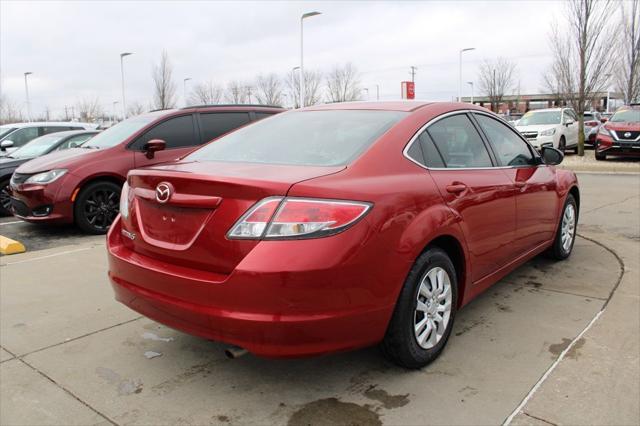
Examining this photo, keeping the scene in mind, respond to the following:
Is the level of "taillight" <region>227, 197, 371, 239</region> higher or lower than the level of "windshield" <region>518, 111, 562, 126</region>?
lower

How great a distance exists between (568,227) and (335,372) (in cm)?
330

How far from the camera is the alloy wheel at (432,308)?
295 cm

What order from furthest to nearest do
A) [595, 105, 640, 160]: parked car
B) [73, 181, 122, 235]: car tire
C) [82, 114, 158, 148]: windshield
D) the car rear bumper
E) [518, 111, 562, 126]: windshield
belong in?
[518, 111, 562, 126]: windshield → [595, 105, 640, 160]: parked car → [82, 114, 158, 148]: windshield → [73, 181, 122, 235]: car tire → the car rear bumper

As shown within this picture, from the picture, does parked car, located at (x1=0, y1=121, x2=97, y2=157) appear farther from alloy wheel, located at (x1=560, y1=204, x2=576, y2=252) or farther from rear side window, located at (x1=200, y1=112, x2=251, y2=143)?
alloy wheel, located at (x1=560, y1=204, x2=576, y2=252)

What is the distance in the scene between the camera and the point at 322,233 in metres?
2.40

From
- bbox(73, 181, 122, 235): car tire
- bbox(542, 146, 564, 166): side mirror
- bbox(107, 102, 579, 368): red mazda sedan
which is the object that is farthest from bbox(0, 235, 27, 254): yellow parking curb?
bbox(542, 146, 564, 166): side mirror

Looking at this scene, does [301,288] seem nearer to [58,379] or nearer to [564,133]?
[58,379]

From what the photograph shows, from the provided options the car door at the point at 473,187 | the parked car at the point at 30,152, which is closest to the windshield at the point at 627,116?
the car door at the point at 473,187

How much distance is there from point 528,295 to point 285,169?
2562 millimetres

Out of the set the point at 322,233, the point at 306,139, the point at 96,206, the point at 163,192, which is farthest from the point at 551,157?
the point at 96,206

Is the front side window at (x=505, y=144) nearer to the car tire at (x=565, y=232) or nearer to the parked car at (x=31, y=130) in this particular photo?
the car tire at (x=565, y=232)

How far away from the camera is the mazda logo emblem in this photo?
2.70 metres

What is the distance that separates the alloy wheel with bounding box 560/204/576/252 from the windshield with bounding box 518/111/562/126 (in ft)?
45.3

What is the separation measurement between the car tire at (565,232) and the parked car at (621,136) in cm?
1211
